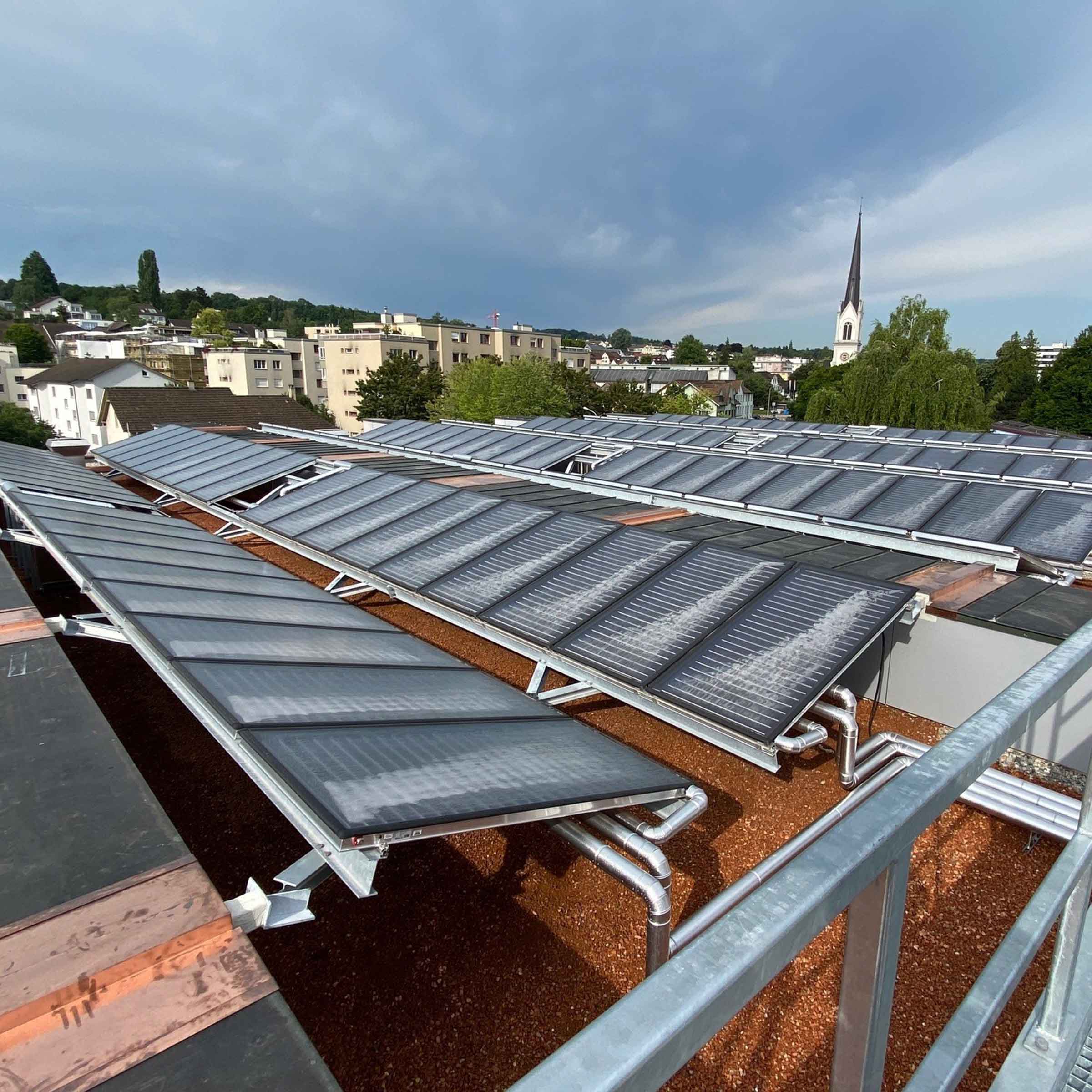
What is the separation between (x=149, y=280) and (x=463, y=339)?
146 meters

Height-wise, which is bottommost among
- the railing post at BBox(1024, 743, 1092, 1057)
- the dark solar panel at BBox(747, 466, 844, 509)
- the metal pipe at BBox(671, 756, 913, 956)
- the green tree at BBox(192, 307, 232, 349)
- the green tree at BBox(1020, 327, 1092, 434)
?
the metal pipe at BBox(671, 756, 913, 956)

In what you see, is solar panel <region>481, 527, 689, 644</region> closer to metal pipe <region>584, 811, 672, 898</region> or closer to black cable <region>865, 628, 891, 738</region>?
black cable <region>865, 628, 891, 738</region>

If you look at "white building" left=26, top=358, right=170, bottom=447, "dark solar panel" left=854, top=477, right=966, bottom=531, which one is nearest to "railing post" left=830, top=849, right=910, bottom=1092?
"dark solar panel" left=854, top=477, right=966, bottom=531

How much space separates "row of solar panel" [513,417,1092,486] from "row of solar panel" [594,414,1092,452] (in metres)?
0.16

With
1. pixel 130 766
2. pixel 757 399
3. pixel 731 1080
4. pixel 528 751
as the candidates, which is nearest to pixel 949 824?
pixel 731 1080

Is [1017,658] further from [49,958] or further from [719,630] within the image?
[49,958]

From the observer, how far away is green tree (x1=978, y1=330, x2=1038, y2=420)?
354 feet

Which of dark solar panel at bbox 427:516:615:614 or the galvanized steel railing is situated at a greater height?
the galvanized steel railing

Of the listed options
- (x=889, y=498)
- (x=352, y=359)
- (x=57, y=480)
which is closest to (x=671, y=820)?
(x=889, y=498)

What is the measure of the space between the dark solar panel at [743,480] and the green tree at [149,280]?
22155 cm

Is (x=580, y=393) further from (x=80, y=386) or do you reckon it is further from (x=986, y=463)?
(x=80, y=386)

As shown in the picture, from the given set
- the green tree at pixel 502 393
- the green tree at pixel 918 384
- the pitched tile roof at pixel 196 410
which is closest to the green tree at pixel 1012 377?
the green tree at pixel 918 384

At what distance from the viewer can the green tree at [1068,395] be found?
271 ft

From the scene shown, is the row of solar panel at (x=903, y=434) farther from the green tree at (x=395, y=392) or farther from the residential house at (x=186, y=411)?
the green tree at (x=395, y=392)
